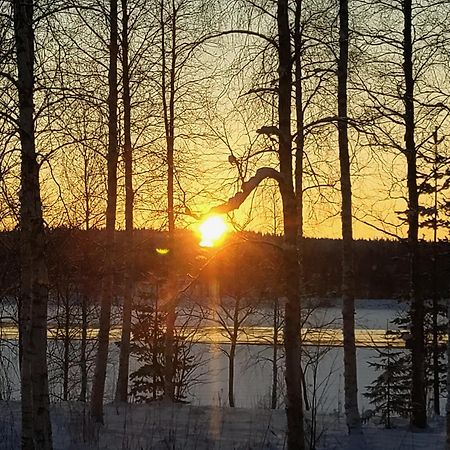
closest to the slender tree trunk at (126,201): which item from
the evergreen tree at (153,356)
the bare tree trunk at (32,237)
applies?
the bare tree trunk at (32,237)

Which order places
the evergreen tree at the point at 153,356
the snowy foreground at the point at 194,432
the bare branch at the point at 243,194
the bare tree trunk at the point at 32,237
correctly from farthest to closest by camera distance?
the evergreen tree at the point at 153,356
the snowy foreground at the point at 194,432
the bare branch at the point at 243,194
the bare tree trunk at the point at 32,237

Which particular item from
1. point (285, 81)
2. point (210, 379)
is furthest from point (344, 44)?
point (210, 379)

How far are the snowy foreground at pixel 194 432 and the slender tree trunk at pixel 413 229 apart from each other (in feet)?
1.73

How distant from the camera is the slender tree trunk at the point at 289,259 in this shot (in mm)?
8359

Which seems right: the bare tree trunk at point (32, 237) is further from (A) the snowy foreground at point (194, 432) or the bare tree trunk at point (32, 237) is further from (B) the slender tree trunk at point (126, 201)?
(B) the slender tree trunk at point (126, 201)

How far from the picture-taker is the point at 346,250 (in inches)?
441

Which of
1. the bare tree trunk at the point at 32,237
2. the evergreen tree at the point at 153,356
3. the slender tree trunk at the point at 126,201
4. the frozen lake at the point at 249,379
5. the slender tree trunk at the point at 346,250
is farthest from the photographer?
the evergreen tree at the point at 153,356

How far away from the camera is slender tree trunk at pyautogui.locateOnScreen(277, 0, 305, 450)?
27.4 ft

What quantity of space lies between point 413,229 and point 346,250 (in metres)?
1.80

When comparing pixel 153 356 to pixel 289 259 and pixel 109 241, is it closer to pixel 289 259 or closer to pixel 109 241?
pixel 109 241

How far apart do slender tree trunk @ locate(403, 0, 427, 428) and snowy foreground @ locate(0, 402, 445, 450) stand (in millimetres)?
527

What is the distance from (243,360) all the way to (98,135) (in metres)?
31.8

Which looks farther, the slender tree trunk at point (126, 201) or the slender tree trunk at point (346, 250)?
the slender tree trunk at point (126, 201)

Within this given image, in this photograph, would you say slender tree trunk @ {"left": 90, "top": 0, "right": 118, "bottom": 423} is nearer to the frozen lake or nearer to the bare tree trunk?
the bare tree trunk
